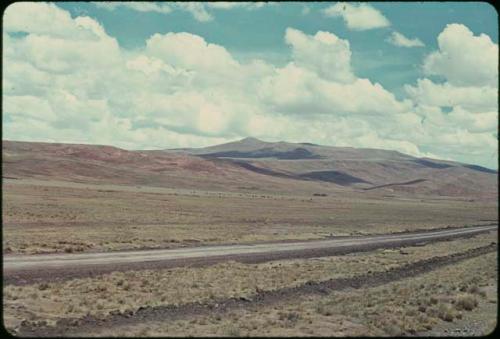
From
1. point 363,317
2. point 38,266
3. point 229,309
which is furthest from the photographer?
point 38,266

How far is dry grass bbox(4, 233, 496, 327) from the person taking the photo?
19.4 metres

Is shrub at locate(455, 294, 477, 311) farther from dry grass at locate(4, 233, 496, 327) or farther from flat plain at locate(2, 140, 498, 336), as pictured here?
dry grass at locate(4, 233, 496, 327)

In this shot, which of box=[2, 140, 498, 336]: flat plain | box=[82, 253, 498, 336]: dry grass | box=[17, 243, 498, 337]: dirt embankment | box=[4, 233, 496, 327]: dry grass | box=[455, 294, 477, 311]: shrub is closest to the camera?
box=[17, 243, 498, 337]: dirt embankment

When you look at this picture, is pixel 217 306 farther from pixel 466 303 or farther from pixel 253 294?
pixel 466 303

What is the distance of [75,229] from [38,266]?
2119 centimetres

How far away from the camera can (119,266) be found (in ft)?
97.0

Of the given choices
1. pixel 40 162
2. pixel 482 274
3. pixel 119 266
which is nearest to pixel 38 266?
pixel 119 266

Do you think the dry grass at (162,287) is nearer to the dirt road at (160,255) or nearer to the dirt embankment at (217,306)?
the dirt embankment at (217,306)

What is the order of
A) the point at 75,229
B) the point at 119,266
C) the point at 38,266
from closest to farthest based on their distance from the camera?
the point at 38,266
the point at 119,266
the point at 75,229

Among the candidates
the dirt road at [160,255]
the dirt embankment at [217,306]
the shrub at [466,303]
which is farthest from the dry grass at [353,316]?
the dirt road at [160,255]

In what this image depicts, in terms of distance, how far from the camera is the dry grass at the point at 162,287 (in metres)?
19.4

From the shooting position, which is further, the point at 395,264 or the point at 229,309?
the point at 395,264

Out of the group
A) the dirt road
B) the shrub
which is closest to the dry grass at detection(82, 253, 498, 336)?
the shrub

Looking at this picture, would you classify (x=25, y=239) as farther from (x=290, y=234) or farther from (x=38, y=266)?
(x=290, y=234)
